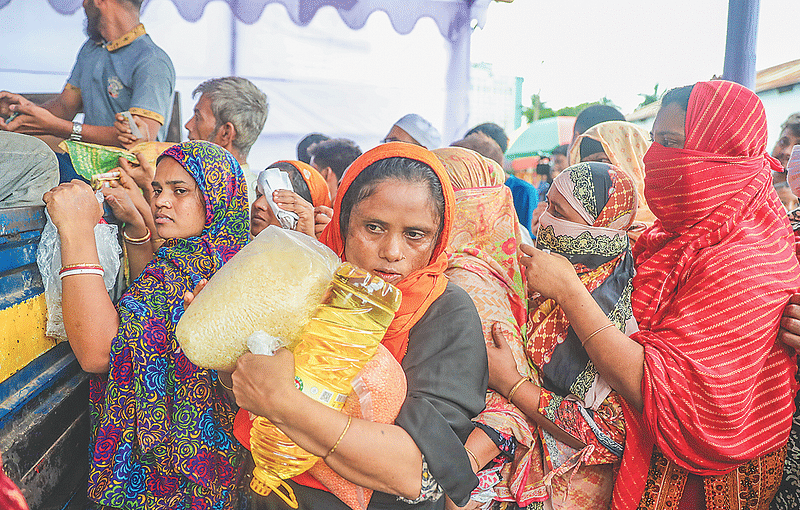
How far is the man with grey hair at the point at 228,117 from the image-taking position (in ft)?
10.8

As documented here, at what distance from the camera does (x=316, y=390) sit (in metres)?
1.04

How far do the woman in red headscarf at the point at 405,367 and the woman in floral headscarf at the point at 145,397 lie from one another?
285 mm

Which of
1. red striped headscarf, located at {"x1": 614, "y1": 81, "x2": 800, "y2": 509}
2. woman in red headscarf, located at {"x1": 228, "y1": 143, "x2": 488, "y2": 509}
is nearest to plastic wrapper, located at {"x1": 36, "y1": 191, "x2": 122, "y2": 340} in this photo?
woman in red headscarf, located at {"x1": 228, "y1": 143, "x2": 488, "y2": 509}

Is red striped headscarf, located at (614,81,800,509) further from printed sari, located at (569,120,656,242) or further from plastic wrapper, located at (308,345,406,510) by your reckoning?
printed sari, located at (569,120,656,242)

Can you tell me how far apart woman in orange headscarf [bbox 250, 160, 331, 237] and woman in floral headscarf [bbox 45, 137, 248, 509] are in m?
0.89

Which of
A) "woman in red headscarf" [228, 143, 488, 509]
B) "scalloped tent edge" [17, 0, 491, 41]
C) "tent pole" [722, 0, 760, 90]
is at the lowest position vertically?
"woman in red headscarf" [228, 143, 488, 509]

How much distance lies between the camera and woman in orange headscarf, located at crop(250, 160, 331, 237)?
2715 mm

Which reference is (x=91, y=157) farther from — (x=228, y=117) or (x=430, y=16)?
(x=430, y=16)

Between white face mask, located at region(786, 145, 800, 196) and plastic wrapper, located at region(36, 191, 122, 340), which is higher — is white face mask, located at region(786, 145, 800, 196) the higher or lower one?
the higher one

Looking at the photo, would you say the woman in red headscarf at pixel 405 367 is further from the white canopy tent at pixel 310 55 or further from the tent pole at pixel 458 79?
the tent pole at pixel 458 79

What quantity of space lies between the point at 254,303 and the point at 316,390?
0.72 feet

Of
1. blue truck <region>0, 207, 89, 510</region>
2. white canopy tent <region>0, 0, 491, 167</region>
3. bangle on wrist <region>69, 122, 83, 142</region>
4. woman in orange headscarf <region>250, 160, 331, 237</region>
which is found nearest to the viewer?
blue truck <region>0, 207, 89, 510</region>

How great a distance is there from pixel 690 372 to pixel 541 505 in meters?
0.71

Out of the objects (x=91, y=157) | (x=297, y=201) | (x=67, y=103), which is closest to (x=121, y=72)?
(x=67, y=103)
